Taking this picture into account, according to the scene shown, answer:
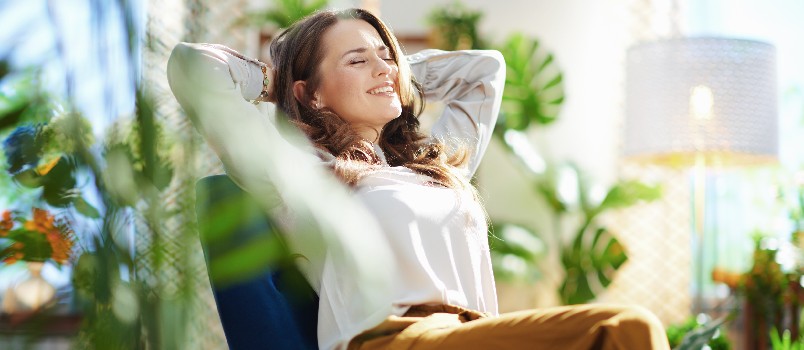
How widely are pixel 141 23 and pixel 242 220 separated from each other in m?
0.09

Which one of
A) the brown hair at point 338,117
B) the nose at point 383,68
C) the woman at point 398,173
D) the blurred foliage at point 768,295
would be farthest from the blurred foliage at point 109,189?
the blurred foliage at point 768,295

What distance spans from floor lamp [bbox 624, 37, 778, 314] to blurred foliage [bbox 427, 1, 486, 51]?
898 millimetres

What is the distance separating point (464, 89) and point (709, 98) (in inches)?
91.4

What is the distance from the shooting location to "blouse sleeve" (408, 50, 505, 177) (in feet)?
5.46

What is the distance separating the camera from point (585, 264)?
14.3 ft

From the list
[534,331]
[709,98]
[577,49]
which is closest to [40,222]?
[534,331]

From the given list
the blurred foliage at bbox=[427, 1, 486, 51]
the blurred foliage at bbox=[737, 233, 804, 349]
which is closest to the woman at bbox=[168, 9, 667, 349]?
the blurred foliage at bbox=[737, 233, 804, 349]

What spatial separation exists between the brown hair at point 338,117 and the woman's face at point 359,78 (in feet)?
0.04

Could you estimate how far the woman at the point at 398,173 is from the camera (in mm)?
977

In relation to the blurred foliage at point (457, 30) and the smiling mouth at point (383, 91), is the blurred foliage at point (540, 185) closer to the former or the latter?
the blurred foliage at point (457, 30)

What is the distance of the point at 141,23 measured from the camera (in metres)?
0.25

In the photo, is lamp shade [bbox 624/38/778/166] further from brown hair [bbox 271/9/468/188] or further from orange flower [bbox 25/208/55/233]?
orange flower [bbox 25/208/55/233]

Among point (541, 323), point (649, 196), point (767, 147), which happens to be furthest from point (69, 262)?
point (649, 196)

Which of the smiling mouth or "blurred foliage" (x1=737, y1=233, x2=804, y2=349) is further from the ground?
the smiling mouth
